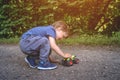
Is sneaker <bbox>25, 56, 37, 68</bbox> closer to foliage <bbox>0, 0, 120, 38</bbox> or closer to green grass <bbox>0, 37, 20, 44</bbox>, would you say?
green grass <bbox>0, 37, 20, 44</bbox>

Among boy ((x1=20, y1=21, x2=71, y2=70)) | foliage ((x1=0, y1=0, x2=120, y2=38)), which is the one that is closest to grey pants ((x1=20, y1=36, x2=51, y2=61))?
boy ((x1=20, y1=21, x2=71, y2=70))

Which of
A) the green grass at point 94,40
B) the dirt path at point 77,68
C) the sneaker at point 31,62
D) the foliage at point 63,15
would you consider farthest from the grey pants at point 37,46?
the foliage at point 63,15

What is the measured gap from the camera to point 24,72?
5891 mm

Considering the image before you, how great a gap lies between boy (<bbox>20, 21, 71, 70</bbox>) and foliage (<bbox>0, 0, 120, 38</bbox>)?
3.20 meters

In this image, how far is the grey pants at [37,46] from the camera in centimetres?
599

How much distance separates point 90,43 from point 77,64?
2.32 m

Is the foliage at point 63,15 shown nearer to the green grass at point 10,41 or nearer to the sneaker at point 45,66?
the green grass at point 10,41

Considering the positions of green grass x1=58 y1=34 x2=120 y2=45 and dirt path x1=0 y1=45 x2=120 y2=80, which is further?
green grass x1=58 y1=34 x2=120 y2=45

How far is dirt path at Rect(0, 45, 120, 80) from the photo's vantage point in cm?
553

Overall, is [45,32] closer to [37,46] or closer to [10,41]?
[37,46]

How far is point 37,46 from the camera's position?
6.04m

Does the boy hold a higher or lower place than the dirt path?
higher

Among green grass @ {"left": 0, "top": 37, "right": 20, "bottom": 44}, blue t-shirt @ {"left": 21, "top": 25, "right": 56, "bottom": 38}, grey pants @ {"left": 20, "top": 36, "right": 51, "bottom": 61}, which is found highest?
blue t-shirt @ {"left": 21, "top": 25, "right": 56, "bottom": 38}

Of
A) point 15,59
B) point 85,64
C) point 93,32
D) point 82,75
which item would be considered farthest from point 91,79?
point 93,32
